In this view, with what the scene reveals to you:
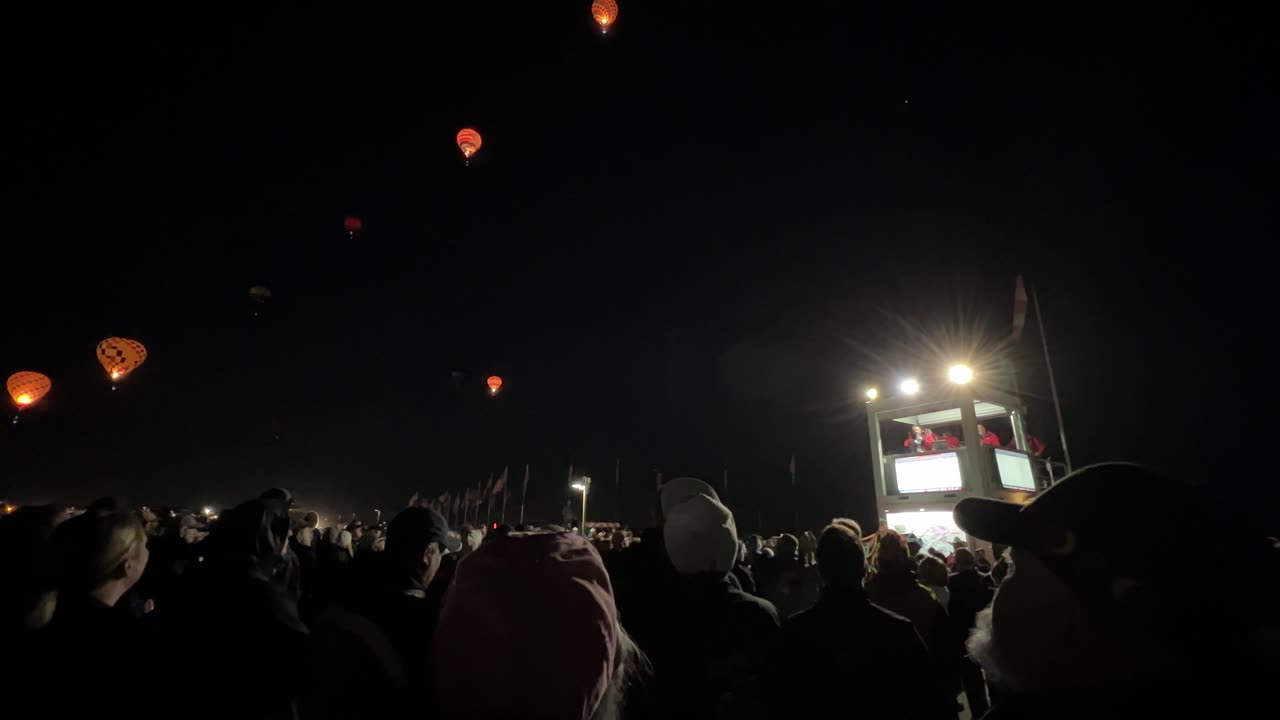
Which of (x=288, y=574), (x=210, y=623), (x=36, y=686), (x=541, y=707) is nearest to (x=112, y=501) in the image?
(x=288, y=574)

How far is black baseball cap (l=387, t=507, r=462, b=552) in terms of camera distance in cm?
316

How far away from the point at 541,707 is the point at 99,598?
9.05 ft

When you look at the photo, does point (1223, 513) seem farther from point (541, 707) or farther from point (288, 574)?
point (288, 574)

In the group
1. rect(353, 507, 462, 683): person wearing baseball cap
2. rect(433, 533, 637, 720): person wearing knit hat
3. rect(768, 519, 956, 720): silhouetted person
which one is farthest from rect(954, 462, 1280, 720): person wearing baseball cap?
rect(353, 507, 462, 683): person wearing baseball cap

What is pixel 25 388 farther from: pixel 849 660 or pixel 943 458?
pixel 943 458

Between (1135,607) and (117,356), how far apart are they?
30232 mm

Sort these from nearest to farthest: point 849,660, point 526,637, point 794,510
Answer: point 526,637
point 849,660
point 794,510

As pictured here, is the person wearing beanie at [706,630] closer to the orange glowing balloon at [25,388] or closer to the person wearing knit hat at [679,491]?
the person wearing knit hat at [679,491]

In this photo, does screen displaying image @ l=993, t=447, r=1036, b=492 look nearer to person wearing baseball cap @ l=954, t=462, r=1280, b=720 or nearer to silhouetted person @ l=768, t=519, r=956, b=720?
silhouetted person @ l=768, t=519, r=956, b=720

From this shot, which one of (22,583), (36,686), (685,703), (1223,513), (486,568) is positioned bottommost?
(685,703)

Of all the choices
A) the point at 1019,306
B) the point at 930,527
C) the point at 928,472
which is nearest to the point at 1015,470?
the point at 928,472

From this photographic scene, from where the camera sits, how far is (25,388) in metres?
24.0

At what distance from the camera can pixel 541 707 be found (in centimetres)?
Result: 163

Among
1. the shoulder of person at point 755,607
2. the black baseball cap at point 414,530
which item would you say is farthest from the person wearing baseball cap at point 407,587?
the shoulder of person at point 755,607
